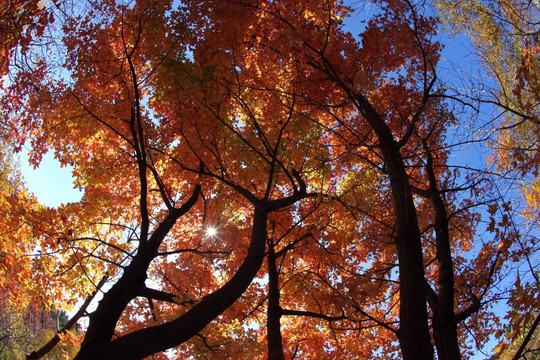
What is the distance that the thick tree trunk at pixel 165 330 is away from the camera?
3305 mm

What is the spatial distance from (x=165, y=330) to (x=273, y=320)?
369 centimetres

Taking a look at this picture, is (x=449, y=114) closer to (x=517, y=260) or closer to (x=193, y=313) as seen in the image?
(x=517, y=260)

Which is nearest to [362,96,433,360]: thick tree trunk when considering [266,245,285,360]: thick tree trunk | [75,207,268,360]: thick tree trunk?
[75,207,268,360]: thick tree trunk

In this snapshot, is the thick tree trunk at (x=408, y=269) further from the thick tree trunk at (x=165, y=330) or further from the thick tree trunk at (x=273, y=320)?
the thick tree trunk at (x=273, y=320)

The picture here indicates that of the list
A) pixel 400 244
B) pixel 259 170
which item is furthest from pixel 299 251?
pixel 400 244

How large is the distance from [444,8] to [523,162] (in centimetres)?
541

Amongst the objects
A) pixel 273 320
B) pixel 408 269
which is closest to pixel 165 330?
pixel 408 269

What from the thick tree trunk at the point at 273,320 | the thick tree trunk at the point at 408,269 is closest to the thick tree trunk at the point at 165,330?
the thick tree trunk at the point at 408,269

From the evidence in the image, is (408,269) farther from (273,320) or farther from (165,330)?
(273,320)

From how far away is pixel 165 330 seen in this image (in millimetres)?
3520

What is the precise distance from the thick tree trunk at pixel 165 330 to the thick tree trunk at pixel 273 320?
2.69 meters

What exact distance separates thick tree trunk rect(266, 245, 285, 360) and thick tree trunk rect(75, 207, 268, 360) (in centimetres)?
269

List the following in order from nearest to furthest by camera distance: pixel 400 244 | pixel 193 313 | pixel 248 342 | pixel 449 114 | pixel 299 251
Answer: pixel 193 313
pixel 400 244
pixel 449 114
pixel 248 342
pixel 299 251

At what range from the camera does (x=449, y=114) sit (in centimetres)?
457
